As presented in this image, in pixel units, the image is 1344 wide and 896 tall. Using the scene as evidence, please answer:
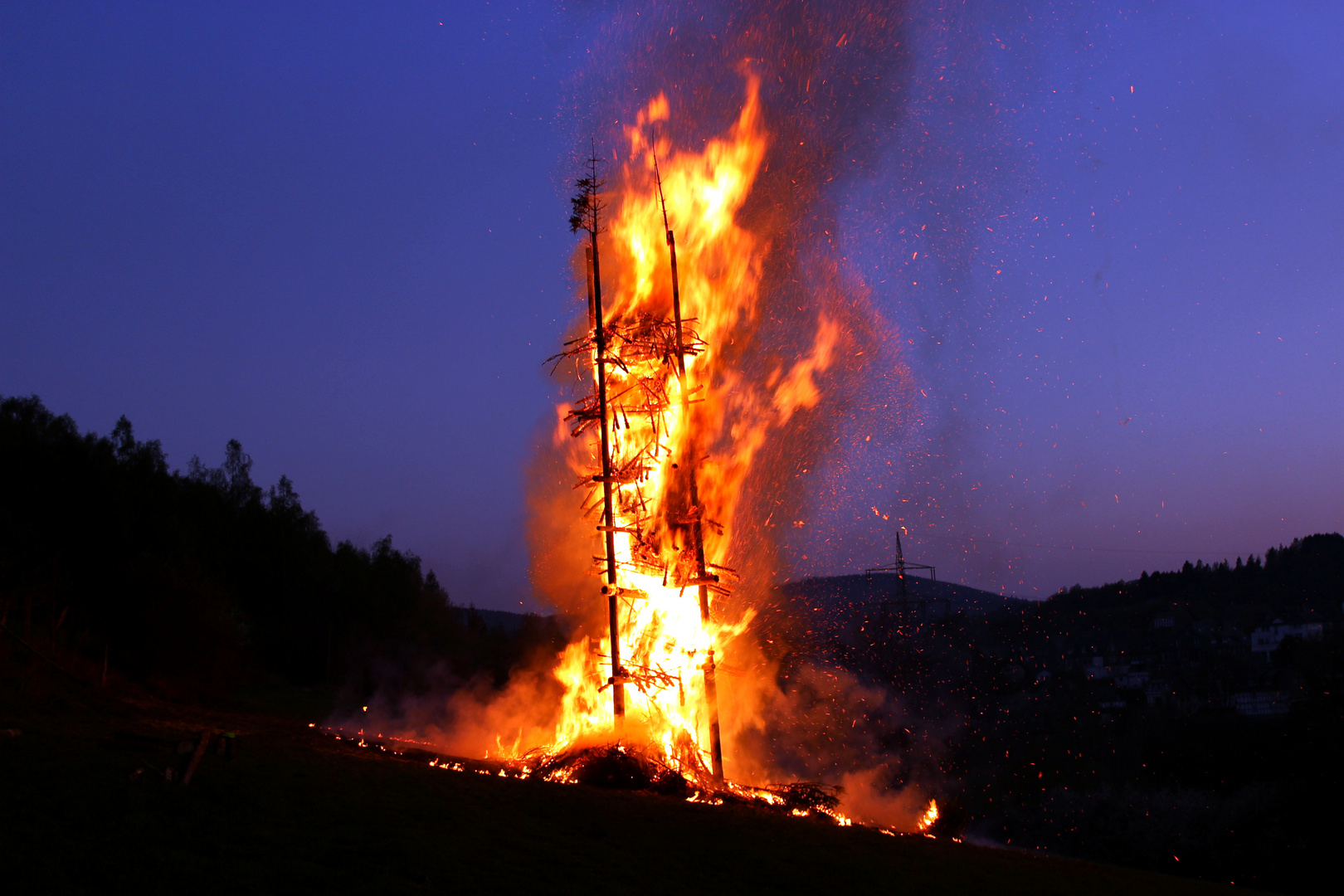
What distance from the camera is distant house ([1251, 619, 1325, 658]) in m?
59.8

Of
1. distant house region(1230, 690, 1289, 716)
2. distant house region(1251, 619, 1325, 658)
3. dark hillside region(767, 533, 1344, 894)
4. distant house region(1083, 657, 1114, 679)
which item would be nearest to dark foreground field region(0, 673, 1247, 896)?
dark hillside region(767, 533, 1344, 894)

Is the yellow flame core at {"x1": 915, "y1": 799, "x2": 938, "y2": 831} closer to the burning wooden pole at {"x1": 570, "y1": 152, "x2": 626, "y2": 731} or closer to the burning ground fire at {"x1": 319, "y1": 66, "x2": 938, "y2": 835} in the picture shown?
the burning ground fire at {"x1": 319, "y1": 66, "x2": 938, "y2": 835}

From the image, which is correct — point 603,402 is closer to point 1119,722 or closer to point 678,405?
point 678,405

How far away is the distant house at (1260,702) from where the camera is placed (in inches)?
1793

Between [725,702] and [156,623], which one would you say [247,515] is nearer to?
[156,623]

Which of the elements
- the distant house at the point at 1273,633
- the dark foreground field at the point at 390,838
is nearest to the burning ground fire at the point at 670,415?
the dark foreground field at the point at 390,838

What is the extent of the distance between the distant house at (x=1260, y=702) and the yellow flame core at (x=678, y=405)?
128 feet

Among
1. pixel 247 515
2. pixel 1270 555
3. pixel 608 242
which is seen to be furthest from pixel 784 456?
pixel 1270 555

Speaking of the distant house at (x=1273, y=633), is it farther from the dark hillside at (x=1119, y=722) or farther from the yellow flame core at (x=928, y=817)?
the yellow flame core at (x=928, y=817)

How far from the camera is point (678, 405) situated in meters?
17.1

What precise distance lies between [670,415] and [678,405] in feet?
0.74

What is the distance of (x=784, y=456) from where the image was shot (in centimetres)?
1773

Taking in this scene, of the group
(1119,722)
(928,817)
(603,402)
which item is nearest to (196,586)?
(603,402)

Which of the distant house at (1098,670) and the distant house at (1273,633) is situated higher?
the distant house at (1273,633)
